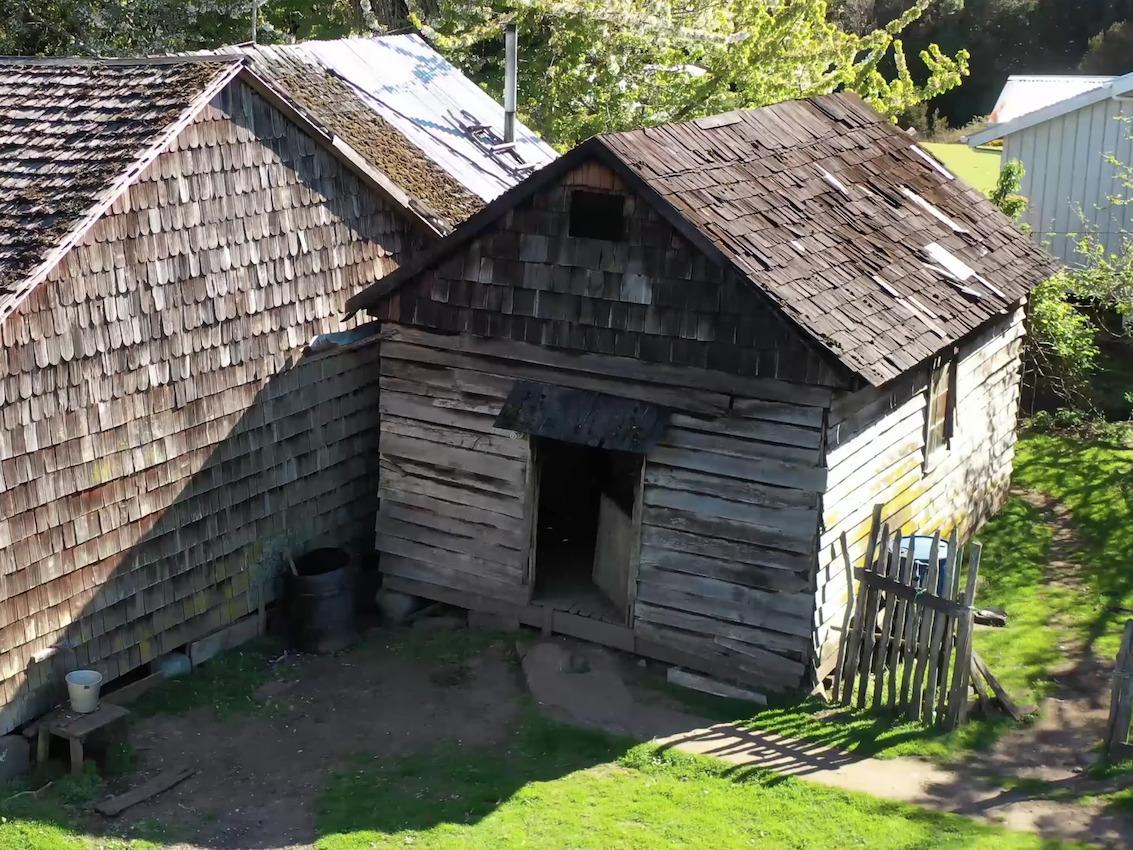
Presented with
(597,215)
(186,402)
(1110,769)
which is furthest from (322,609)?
(1110,769)

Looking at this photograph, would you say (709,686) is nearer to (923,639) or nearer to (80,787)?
(923,639)

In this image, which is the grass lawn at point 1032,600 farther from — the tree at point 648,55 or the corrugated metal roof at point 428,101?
the tree at point 648,55

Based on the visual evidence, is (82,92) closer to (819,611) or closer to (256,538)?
(256,538)

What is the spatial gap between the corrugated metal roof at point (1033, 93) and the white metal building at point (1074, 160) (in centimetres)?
111

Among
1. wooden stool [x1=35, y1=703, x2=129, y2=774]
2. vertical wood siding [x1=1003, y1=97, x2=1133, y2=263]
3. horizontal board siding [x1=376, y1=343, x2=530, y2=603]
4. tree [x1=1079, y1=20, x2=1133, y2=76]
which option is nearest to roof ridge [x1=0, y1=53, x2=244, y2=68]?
horizontal board siding [x1=376, y1=343, x2=530, y2=603]

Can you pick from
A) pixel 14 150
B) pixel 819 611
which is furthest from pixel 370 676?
pixel 14 150

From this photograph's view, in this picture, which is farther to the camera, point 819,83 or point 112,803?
point 819,83

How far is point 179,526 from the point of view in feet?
39.0

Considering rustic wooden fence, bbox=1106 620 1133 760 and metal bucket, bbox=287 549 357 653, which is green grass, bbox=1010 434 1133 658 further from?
metal bucket, bbox=287 549 357 653

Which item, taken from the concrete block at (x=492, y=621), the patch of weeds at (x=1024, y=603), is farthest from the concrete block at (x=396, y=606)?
the patch of weeds at (x=1024, y=603)

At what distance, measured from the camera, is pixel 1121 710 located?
1078 centimetres

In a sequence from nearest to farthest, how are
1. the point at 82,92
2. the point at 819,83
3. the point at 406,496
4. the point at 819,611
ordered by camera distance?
the point at 819,611, the point at 82,92, the point at 406,496, the point at 819,83

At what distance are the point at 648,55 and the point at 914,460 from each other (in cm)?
1287

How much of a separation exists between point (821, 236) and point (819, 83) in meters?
12.8
